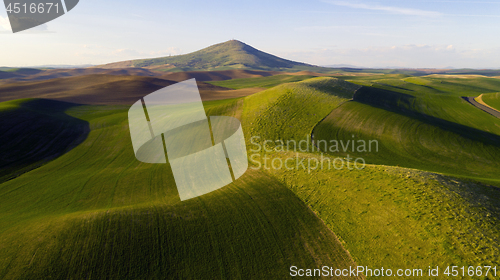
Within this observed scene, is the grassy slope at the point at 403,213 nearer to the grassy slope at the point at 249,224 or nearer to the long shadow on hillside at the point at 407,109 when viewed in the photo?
the grassy slope at the point at 249,224

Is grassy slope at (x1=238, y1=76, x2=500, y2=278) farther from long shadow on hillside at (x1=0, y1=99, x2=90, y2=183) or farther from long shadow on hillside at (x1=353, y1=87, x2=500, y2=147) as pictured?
long shadow on hillside at (x1=0, y1=99, x2=90, y2=183)

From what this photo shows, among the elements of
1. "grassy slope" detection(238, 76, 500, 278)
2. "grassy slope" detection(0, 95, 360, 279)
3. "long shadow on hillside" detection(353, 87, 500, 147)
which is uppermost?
"long shadow on hillside" detection(353, 87, 500, 147)

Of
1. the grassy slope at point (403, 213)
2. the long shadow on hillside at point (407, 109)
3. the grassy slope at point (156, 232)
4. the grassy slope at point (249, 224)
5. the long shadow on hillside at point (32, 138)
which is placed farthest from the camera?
the long shadow on hillside at point (407, 109)

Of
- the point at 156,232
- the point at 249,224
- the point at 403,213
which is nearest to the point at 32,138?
the point at 156,232

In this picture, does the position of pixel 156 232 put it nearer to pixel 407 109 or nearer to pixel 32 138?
pixel 32 138

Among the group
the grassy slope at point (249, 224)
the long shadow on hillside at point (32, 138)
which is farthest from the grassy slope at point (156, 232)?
the long shadow on hillside at point (32, 138)

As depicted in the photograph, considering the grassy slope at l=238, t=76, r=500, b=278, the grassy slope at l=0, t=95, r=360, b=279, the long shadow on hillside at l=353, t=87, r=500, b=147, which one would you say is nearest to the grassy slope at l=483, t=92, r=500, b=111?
the long shadow on hillside at l=353, t=87, r=500, b=147
